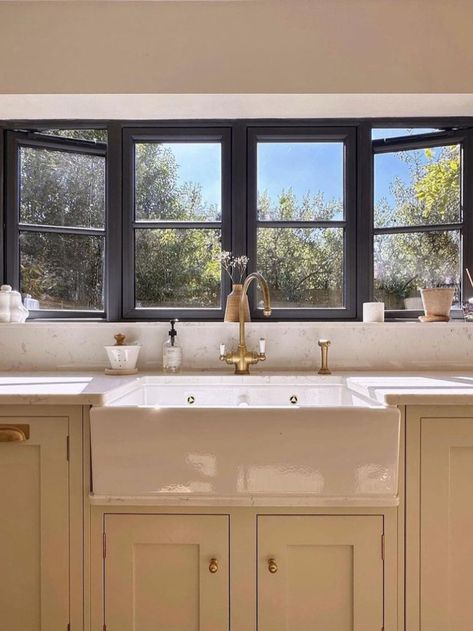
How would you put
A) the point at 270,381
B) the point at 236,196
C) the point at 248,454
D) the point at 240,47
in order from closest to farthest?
the point at 248,454 → the point at 270,381 → the point at 240,47 → the point at 236,196

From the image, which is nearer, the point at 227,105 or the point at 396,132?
the point at 227,105

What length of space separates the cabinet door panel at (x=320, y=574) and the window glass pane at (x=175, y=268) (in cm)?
110

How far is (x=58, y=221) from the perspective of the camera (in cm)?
213

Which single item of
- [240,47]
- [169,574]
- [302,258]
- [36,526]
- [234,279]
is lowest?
[169,574]

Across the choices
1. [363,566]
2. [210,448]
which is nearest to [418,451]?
[363,566]

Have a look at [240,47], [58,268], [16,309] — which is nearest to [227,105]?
[240,47]

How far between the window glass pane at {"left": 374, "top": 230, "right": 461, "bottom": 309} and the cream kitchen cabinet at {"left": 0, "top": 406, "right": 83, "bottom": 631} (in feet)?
4.86

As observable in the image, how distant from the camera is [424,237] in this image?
2.12 m

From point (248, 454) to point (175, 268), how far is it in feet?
3.65

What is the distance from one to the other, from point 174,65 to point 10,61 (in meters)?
0.70

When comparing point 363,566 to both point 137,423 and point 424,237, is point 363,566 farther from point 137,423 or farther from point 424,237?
point 424,237

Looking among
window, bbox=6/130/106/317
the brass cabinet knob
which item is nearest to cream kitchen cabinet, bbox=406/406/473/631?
the brass cabinet knob

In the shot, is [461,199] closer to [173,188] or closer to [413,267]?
[413,267]

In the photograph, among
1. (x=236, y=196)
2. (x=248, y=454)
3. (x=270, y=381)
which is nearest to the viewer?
(x=248, y=454)
